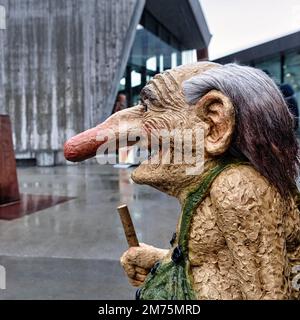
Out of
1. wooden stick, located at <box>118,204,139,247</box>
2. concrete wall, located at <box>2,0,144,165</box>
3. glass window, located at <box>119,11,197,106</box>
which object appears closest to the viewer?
wooden stick, located at <box>118,204,139,247</box>

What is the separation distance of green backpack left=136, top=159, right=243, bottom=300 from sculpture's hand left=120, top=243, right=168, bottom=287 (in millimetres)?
147

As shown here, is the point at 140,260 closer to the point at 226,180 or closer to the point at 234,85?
the point at 226,180

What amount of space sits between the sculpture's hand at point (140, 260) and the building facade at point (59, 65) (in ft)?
33.1

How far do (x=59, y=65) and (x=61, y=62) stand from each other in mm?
106

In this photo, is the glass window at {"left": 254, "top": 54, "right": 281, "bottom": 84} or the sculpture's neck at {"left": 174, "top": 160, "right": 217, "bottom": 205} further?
the glass window at {"left": 254, "top": 54, "right": 281, "bottom": 84}

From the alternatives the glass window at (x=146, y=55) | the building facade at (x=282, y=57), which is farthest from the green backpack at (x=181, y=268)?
the glass window at (x=146, y=55)

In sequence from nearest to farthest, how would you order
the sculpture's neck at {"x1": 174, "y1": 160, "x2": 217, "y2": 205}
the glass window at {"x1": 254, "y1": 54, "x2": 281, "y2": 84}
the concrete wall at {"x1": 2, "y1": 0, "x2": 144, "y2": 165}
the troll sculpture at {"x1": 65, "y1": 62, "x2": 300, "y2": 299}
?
the troll sculpture at {"x1": 65, "y1": 62, "x2": 300, "y2": 299} < the sculpture's neck at {"x1": 174, "y1": 160, "x2": 217, "y2": 205} < the concrete wall at {"x1": 2, "y1": 0, "x2": 144, "y2": 165} < the glass window at {"x1": 254, "y1": 54, "x2": 281, "y2": 84}

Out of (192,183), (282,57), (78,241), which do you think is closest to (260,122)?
(192,183)

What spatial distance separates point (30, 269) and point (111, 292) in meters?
0.87

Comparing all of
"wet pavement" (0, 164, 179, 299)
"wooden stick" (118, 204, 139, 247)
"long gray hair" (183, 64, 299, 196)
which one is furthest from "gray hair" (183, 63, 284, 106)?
"wet pavement" (0, 164, 179, 299)

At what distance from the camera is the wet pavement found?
113 inches

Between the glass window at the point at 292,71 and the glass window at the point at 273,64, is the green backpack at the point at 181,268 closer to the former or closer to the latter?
the glass window at the point at 292,71

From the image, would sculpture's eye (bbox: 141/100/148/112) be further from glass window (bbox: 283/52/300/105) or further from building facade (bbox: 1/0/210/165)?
glass window (bbox: 283/52/300/105)

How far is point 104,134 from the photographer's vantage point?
990 millimetres
